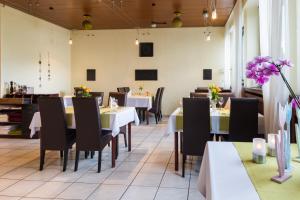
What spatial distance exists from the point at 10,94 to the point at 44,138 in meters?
3.86

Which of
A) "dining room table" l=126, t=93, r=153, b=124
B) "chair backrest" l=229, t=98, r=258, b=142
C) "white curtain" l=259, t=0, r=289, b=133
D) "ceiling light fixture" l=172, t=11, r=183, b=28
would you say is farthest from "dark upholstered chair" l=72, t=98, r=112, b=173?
"ceiling light fixture" l=172, t=11, r=183, b=28

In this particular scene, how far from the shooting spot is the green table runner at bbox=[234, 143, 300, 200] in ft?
4.09

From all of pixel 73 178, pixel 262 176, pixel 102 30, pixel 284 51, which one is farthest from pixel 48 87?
pixel 262 176

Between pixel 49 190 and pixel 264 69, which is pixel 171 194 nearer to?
pixel 49 190

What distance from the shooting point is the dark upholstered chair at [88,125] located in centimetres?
394

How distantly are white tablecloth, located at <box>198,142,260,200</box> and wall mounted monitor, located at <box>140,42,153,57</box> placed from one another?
8820 mm

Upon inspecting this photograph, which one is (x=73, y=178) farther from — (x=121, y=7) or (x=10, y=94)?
(x=121, y=7)

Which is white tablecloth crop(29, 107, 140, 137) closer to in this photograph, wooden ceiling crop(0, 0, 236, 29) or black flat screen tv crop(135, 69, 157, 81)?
wooden ceiling crop(0, 0, 236, 29)

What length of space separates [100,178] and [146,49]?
293 inches

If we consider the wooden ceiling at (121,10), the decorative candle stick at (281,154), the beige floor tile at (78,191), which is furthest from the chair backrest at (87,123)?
the wooden ceiling at (121,10)

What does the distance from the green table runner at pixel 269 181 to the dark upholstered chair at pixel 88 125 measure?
2.43 meters

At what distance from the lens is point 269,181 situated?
142 cm

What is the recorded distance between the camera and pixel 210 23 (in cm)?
980

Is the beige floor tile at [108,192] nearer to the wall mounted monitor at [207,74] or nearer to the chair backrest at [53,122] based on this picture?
the chair backrest at [53,122]
